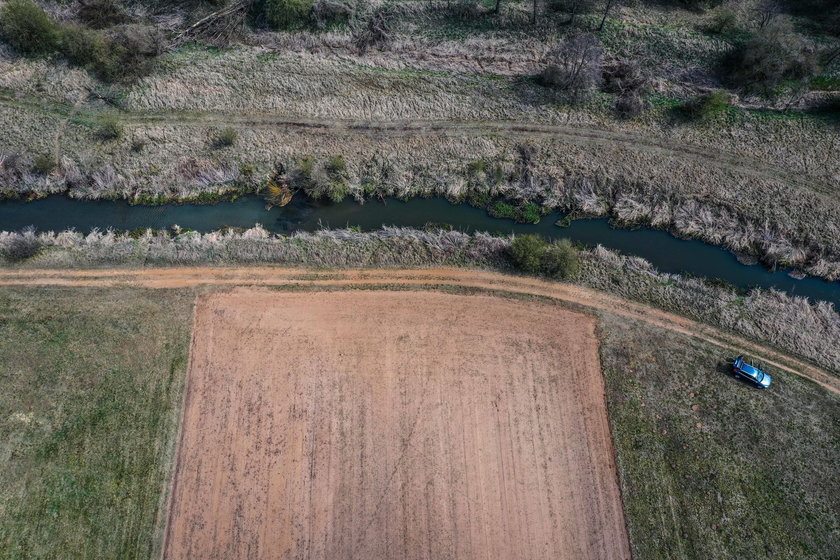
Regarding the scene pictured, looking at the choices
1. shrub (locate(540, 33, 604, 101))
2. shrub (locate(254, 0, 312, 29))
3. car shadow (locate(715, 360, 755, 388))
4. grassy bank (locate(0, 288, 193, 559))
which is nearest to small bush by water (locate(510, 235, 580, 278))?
car shadow (locate(715, 360, 755, 388))

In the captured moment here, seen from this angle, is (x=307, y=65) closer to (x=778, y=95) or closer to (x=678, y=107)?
(x=678, y=107)

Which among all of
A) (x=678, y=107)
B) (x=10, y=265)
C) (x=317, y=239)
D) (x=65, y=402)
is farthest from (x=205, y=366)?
(x=678, y=107)

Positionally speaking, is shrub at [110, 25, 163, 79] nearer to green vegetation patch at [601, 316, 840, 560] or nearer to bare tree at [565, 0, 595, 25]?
bare tree at [565, 0, 595, 25]

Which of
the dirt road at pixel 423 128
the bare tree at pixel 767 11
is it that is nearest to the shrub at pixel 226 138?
the dirt road at pixel 423 128

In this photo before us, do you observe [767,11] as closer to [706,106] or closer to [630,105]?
[706,106]

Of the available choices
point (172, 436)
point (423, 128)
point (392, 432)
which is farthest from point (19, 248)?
point (423, 128)
